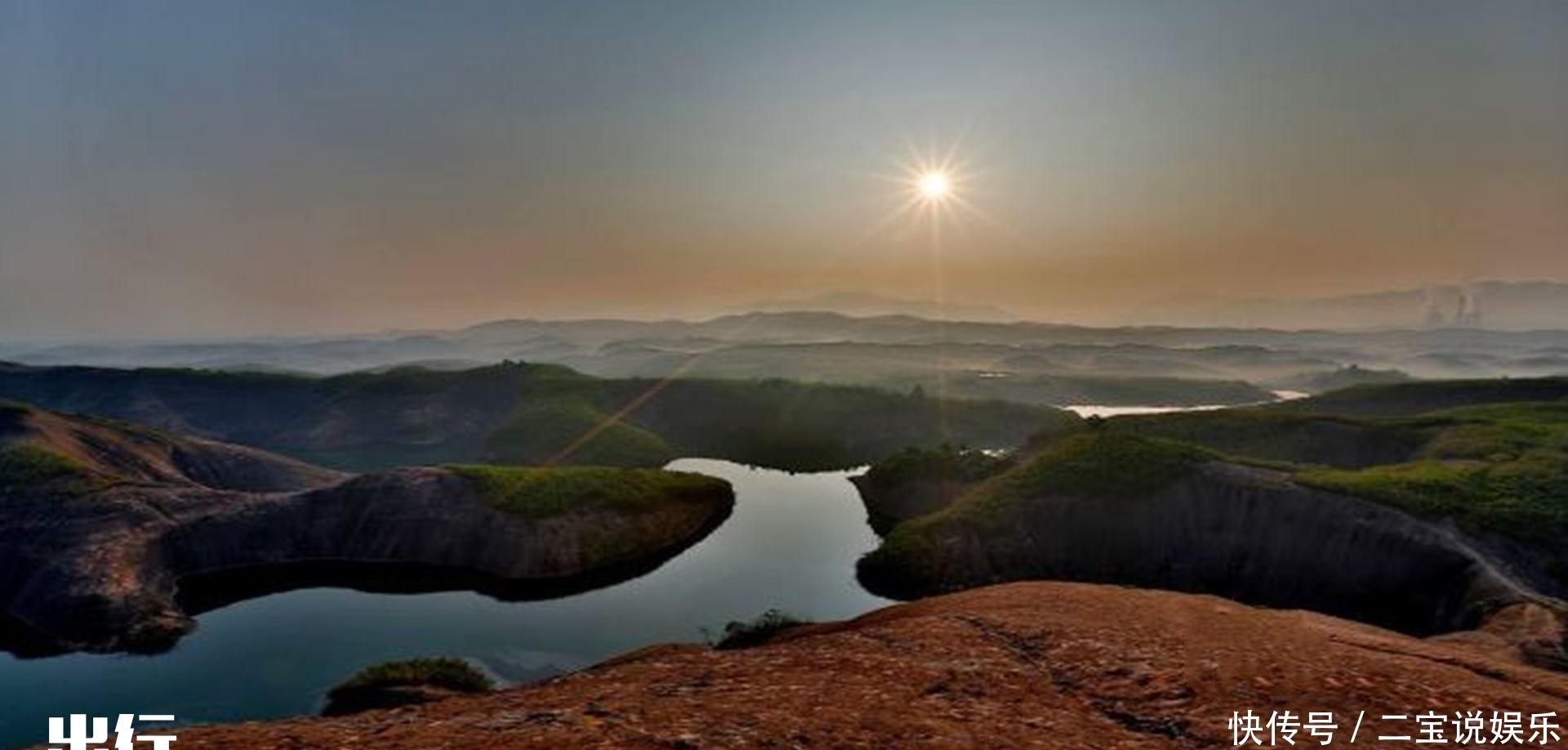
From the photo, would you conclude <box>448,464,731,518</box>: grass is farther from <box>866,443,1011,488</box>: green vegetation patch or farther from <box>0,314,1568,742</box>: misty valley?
<box>866,443,1011,488</box>: green vegetation patch

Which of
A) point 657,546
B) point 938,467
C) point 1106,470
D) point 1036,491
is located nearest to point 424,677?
point 657,546

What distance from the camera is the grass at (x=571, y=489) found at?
8181 cm

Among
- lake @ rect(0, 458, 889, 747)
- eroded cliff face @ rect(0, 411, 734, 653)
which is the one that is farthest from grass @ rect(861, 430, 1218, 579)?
eroded cliff face @ rect(0, 411, 734, 653)

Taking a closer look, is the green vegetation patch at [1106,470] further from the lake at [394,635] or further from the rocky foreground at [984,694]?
the rocky foreground at [984,694]

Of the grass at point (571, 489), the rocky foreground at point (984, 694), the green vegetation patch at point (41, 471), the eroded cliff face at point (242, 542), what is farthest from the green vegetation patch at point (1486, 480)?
the green vegetation patch at point (41, 471)

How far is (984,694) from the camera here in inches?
716

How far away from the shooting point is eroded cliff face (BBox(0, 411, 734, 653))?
62531mm

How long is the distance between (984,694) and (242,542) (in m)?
85.5

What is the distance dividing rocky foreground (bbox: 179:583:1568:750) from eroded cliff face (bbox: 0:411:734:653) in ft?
182

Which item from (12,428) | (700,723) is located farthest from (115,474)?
(700,723)

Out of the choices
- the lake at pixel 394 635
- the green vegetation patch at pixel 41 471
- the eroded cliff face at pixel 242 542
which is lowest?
the lake at pixel 394 635

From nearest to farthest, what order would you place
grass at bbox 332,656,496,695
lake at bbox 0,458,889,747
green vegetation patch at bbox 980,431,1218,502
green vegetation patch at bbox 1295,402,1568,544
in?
1. grass at bbox 332,656,496,695
2. lake at bbox 0,458,889,747
3. green vegetation patch at bbox 1295,402,1568,544
4. green vegetation patch at bbox 980,431,1218,502

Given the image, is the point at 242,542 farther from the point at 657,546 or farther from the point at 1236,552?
the point at 1236,552

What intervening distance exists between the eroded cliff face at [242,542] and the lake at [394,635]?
3.98 m
